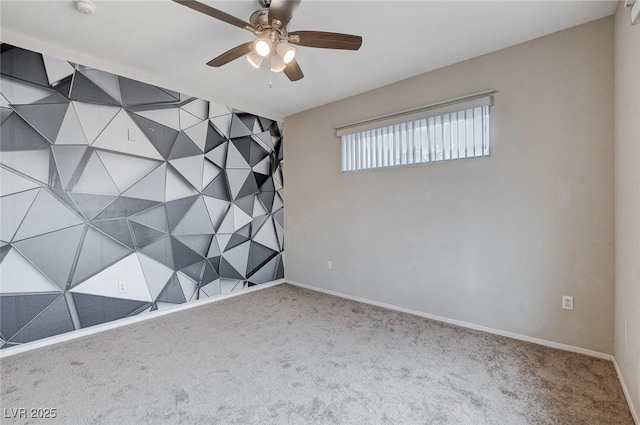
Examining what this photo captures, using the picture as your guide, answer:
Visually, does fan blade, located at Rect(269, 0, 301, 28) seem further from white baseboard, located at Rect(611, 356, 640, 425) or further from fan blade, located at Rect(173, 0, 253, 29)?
white baseboard, located at Rect(611, 356, 640, 425)

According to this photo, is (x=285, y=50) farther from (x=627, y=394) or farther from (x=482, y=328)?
(x=627, y=394)

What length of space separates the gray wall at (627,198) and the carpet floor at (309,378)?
292mm

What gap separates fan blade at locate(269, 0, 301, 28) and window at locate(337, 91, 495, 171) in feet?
5.81

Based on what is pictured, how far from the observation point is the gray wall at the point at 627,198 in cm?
154

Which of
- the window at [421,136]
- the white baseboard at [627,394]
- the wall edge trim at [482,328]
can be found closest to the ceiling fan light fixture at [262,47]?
the window at [421,136]

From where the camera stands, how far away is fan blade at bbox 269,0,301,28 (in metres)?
1.58

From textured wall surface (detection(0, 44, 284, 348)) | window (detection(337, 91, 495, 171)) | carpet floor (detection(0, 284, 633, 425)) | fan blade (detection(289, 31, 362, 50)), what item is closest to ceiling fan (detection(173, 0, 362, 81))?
fan blade (detection(289, 31, 362, 50))

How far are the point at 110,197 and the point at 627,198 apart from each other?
4044 millimetres

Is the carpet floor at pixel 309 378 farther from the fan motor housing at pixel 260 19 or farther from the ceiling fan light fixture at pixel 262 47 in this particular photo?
the fan motor housing at pixel 260 19

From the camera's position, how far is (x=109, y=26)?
2.21 meters

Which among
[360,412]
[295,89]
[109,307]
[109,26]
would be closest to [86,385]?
[109,307]

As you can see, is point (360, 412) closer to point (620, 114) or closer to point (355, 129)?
point (620, 114)

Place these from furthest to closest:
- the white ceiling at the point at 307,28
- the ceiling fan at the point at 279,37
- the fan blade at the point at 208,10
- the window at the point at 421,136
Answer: the window at the point at 421,136 → the white ceiling at the point at 307,28 → the ceiling fan at the point at 279,37 → the fan blade at the point at 208,10

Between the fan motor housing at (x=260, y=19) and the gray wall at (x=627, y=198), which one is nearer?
the gray wall at (x=627, y=198)
